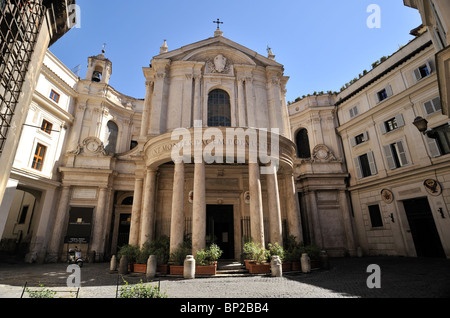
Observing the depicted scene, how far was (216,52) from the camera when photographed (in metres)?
18.4

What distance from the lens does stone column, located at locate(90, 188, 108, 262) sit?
18.3 m

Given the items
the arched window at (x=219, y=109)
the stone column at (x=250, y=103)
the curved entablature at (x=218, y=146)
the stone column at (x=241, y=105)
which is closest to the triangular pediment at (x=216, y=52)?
the stone column at (x=250, y=103)

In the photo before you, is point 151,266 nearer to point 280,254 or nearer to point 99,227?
point 280,254

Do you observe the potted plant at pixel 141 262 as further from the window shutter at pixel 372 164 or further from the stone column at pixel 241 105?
the window shutter at pixel 372 164

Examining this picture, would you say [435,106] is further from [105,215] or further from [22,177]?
[22,177]

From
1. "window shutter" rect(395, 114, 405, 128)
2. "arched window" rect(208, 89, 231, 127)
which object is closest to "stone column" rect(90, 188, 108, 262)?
"arched window" rect(208, 89, 231, 127)

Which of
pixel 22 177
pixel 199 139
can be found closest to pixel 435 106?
pixel 199 139

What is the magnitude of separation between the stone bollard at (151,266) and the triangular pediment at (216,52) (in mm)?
13690

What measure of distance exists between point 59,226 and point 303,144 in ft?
74.5

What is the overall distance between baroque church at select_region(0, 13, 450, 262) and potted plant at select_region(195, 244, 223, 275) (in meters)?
1.58

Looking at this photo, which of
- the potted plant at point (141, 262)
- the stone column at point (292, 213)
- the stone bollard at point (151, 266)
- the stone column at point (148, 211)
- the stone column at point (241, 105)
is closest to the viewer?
the stone bollard at point (151, 266)

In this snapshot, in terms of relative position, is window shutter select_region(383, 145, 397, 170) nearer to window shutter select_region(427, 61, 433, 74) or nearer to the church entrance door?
window shutter select_region(427, 61, 433, 74)

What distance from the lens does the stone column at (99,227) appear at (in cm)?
1827

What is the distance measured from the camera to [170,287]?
8422 millimetres
